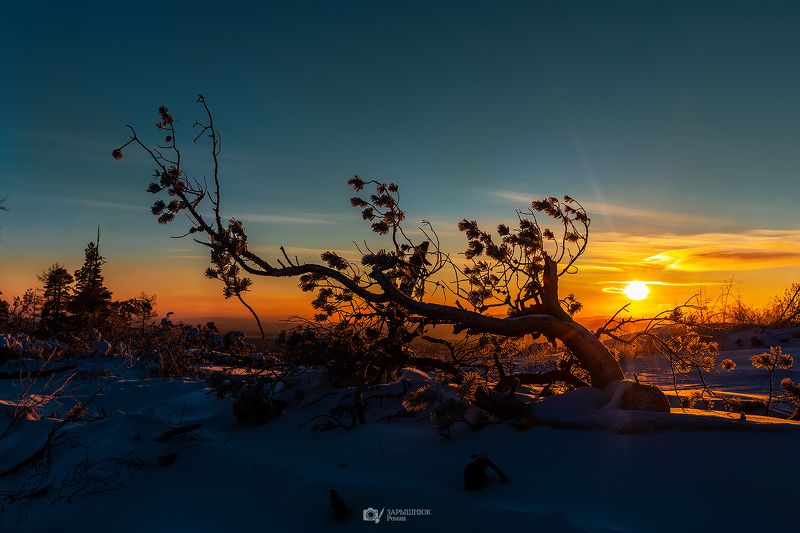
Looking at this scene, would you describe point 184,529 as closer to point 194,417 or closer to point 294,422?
point 294,422

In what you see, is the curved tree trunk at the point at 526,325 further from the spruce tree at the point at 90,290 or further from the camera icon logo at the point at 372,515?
the spruce tree at the point at 90,290

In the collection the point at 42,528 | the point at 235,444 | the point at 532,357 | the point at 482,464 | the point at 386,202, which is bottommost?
the point at 42,528

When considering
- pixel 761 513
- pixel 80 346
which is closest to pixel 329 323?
pixel 761 513

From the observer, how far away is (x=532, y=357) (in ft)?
25.6

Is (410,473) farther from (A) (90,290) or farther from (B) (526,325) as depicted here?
(A) (90,290)

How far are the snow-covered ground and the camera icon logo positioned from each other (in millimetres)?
44

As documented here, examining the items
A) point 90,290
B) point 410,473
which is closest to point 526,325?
point 410,473

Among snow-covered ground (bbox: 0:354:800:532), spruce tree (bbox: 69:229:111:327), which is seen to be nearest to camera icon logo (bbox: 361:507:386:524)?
snow-covered ground (bbox: 0:354:800:532)

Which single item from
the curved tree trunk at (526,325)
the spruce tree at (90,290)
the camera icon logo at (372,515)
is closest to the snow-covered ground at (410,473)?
the camera icon logo at (372,515)

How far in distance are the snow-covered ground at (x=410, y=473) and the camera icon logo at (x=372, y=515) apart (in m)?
0.04

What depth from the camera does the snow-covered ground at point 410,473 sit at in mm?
2840

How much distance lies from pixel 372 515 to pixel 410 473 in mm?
574

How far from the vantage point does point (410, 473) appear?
12.4 feet

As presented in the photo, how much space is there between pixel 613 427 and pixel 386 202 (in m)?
4.28
